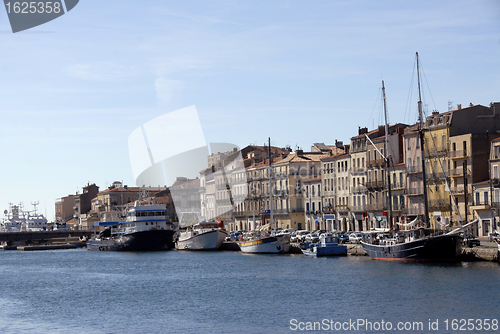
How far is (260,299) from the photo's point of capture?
43.5 m

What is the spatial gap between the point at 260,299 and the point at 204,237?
57964 mm

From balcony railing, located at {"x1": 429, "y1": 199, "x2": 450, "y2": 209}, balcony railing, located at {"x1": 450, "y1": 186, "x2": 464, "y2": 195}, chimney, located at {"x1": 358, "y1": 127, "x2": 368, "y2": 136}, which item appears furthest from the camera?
chimney, located at {"x1": 358, "y1": 127, "x2": 368, "y2": 136}

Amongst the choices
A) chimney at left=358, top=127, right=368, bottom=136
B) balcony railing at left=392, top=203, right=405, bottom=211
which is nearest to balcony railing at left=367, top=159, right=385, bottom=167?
balcony railing at left=392, top=203, right=405, bottom=211

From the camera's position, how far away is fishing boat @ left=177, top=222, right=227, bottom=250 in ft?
330

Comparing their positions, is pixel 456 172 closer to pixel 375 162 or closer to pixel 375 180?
pixel 375 162

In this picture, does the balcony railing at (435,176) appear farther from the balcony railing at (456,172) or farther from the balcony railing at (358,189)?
the balcony railing at (358,189)

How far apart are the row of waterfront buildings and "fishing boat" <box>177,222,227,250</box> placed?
5514 mm

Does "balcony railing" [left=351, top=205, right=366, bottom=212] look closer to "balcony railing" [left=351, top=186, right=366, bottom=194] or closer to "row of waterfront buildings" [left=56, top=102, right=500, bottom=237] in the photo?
"row of waterfront buildings" [left=56, top=102, right=500, bottom=237]

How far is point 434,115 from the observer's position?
8488cm

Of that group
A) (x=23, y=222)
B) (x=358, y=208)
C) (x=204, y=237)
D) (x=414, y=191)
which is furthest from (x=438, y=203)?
(x=23, y=222)

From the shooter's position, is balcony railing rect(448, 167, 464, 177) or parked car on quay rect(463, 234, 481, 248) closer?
parked car on quay rect(463, 234, 481, 248)

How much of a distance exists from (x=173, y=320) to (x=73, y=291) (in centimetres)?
1794

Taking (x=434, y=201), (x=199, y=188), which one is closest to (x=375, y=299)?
(x=434, y=201)

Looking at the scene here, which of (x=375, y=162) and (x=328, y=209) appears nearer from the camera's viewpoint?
(x=375, y=162)
